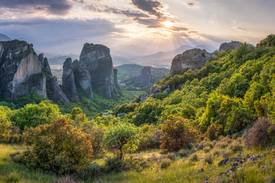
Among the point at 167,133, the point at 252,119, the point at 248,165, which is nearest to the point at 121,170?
the point at 167,133

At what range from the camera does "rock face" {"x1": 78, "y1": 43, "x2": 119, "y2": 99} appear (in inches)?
5512

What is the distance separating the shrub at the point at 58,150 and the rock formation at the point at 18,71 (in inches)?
3167

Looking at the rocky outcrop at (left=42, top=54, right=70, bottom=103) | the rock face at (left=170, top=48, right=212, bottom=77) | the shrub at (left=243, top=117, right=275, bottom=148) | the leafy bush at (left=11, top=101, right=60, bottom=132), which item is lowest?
the rocky outcrop at (left=42, top=54, right=70, bottom=103)

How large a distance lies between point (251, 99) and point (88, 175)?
20263mm

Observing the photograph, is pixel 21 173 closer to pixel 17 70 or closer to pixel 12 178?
pixel 12 178

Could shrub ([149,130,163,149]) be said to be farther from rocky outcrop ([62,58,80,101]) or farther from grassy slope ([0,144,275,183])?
rocky outcrop ([62,58,80,101])

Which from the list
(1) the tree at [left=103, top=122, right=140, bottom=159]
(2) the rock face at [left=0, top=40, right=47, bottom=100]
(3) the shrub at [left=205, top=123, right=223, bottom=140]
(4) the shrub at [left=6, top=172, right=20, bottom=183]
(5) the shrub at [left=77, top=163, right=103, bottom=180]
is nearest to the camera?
(4) the shrub at [left=6, top=172, right=20, bottom=183]

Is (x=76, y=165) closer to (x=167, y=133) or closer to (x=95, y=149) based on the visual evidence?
(x=95, y=149)

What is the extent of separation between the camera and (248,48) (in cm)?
4750

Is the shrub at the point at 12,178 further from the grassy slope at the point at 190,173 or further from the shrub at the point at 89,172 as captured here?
the shrub at the point at 89,172

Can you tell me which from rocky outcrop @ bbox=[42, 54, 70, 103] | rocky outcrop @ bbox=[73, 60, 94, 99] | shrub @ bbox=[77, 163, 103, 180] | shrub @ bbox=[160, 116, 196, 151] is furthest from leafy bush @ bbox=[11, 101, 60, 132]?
rocky outcrop @ bbox=[73, 60, 94, 99]

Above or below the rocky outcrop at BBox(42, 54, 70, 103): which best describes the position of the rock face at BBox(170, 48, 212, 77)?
above

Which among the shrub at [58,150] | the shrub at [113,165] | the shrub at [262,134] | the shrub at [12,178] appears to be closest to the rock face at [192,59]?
the shrub at [262,134]

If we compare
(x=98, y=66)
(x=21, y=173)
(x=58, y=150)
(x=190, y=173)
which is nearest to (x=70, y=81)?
(x=98, y=66)
